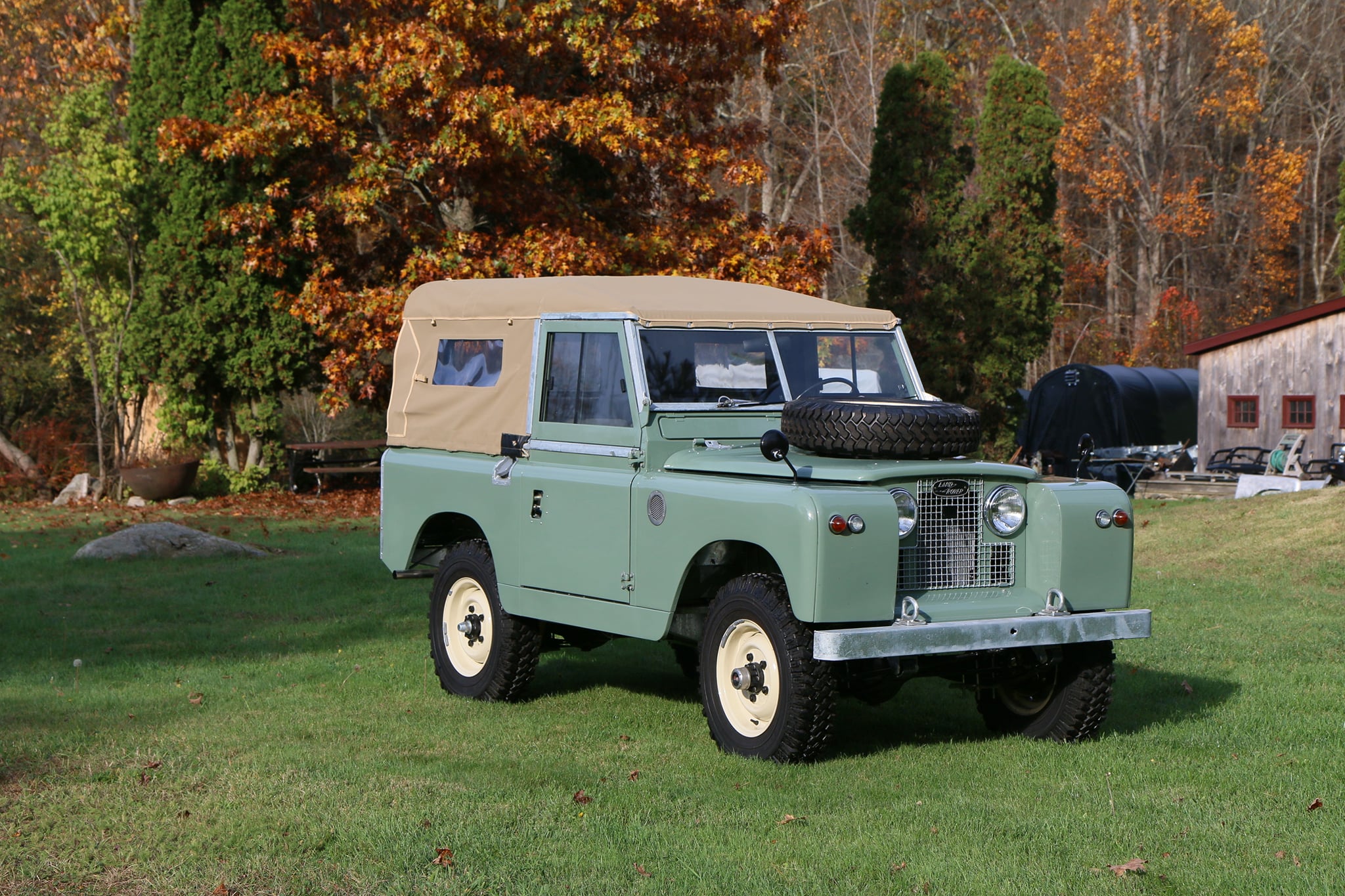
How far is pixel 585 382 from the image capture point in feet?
26.9

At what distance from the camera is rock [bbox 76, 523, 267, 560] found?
15.5 meters

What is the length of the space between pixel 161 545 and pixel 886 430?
11080mm

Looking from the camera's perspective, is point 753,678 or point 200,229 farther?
point 200,229

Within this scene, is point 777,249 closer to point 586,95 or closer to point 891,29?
point 586,95

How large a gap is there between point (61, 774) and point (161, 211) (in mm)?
18595

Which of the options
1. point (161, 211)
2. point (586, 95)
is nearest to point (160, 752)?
point (586, 95)

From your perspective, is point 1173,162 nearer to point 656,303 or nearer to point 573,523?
point 656,303

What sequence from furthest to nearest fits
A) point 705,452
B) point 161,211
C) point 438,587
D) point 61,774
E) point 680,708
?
point 161,211 < point 438,587 < point 680,708 < point 705,452 < point 61,774

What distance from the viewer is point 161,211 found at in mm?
23578

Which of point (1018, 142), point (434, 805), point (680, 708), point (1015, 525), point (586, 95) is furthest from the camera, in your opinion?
point (1018, 142)

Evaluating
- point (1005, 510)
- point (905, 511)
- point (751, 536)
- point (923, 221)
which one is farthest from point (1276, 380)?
point (751, 536)

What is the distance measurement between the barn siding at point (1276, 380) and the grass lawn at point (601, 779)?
17.1 meters

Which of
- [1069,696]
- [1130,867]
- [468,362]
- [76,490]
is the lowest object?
[1130,867]

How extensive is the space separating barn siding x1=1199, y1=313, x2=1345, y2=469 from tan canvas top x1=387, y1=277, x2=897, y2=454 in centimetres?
2105
